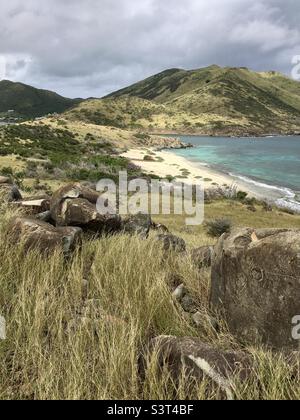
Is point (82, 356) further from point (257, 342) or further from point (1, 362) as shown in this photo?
point (257, 342)

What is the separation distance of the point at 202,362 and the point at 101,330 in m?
0.87

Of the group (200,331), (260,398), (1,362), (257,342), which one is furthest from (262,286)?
(1,362)

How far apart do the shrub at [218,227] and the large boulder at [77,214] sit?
1322cm

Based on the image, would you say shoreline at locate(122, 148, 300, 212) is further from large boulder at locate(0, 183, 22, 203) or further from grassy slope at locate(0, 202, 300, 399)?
grassy slope at locate(0, 202, 300, 399)

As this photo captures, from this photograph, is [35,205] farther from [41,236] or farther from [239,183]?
[239,183]

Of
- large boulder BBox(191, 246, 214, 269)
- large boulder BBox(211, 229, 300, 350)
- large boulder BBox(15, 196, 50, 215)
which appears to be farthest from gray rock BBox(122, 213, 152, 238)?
large boulder BBox(211, 229, 300, 350)

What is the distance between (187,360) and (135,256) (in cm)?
278

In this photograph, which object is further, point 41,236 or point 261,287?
point 41,236

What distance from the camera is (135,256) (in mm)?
6113

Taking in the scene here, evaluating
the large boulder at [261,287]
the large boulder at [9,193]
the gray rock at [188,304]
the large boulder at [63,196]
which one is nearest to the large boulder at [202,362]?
the large boulder at [261,287]

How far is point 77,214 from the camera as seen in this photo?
8.16 metres

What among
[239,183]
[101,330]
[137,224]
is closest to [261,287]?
[101,330]

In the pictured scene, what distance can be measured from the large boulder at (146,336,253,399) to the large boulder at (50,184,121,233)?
474 cm

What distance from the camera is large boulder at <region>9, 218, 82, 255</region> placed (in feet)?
19.5
